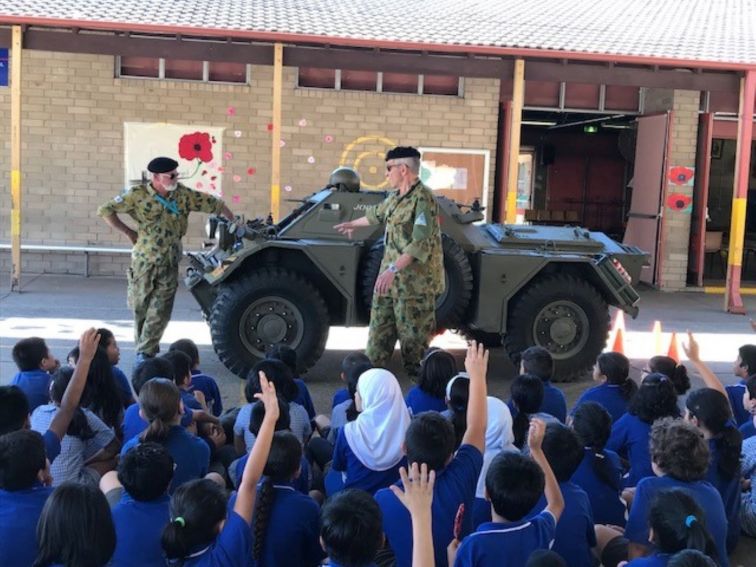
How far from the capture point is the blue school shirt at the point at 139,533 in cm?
298

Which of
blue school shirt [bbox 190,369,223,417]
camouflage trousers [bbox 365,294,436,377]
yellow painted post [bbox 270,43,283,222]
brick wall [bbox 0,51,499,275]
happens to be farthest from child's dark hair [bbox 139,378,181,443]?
brick wall [bbox 0,51,499,275]

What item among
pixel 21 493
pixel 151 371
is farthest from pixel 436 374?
pixel 21 493

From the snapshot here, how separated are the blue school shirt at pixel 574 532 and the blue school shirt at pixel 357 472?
0.77 metres

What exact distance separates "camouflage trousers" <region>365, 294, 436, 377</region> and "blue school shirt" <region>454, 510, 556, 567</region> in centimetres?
383

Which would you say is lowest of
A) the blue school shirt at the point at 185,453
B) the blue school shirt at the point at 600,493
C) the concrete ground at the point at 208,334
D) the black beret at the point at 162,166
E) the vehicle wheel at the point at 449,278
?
the concrete ground at the point at 208,334

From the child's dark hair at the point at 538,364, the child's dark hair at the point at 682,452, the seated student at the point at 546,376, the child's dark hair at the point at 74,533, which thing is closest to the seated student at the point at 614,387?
the seated student at the point at 546,376

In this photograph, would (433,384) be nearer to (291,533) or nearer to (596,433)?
(596,433)

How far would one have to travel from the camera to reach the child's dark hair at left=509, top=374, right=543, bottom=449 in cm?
464

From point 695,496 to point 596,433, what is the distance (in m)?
0.69

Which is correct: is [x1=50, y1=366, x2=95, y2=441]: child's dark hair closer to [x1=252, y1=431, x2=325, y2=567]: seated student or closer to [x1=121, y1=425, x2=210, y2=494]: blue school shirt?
[x1=121, y1=425, x2=210, y2=494]: blue school shirt

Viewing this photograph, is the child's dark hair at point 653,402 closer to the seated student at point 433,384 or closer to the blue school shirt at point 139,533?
the seated student at point 433,384

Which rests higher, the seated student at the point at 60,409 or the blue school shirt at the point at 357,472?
the seated student at the point at 60,409

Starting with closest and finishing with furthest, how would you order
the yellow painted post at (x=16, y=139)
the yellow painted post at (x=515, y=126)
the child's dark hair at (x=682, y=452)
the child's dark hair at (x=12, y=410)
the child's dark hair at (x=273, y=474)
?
the child's dark hair at (x=273, y=474) < the child's dark hair at (x=682, y=452) < the child's dark hair at (x=12, y=410) < the yellow painted post at (x=16, y=139) < the yellow painted post at (x=515, y=126)

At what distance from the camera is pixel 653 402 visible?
183 inches
